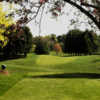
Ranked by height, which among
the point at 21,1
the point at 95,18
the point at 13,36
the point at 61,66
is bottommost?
the point at 61,66

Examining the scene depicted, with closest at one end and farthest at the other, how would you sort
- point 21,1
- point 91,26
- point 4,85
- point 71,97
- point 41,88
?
point 21,1 < point 91,26 < point 71,97 < point 41,88 < point 4,85

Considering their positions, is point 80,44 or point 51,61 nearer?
point 51,61

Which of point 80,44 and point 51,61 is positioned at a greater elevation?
point 80,44

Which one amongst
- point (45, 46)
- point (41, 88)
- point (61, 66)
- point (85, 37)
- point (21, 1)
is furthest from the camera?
point (45, 46)

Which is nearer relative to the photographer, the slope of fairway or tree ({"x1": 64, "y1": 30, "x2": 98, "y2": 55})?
the slope of fairway

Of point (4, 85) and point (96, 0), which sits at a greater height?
point (96, 0)

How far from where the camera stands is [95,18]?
7.33m

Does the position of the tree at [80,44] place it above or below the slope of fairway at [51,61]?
above

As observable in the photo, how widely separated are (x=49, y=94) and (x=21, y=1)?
818 cm

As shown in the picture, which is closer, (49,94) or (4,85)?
(49,94)

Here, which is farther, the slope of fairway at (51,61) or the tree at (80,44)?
the tree at (80,44)

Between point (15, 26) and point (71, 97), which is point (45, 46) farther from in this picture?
point (15, 26)

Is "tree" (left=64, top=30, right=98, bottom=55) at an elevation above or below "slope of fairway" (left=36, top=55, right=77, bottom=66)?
above

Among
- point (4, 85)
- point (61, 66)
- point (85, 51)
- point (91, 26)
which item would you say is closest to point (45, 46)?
point (85, 51)
